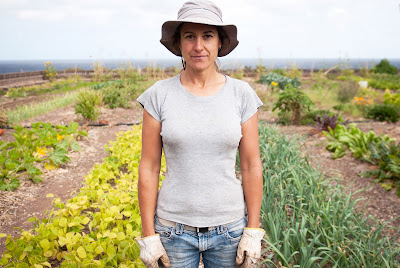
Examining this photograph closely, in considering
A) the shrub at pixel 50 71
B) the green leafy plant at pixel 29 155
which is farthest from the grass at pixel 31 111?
the shrub at pixel 50 71

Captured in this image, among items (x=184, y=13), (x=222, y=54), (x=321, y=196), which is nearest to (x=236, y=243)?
(x=222, y=54)

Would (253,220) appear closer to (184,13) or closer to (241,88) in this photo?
(241,88)

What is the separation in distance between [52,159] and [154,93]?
10.5 ft

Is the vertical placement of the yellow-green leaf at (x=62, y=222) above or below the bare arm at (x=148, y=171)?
below

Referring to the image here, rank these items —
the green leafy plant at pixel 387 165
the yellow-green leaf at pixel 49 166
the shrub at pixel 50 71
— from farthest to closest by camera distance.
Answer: the shrub at pixel 50 71, the yellow-green leaf at pixel 49 166, the green leafy plant at pixel 387 165

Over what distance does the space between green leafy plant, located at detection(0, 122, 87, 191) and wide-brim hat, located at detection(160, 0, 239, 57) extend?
112 inches

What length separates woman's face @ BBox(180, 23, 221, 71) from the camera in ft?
4.36

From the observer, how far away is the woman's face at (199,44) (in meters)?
1.33

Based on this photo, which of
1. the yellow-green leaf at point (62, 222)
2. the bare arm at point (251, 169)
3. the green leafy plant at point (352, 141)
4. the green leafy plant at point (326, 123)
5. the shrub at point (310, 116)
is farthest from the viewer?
the shrub at point (310, 116)

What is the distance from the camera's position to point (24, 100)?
10.8 meters

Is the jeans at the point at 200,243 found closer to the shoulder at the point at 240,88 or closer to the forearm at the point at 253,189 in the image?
the forearm at the point at 253,189

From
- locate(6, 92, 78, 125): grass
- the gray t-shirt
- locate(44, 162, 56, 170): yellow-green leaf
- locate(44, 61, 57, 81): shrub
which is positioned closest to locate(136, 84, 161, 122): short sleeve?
the gray t-shirt

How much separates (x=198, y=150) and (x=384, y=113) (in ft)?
23.8

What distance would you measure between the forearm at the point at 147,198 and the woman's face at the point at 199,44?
495 mm
